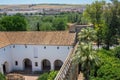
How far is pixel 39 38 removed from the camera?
5272 cm

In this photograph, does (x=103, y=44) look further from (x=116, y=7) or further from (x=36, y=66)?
(x=36, y=66)

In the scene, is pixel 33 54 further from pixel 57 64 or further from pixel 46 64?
pixel 57 64

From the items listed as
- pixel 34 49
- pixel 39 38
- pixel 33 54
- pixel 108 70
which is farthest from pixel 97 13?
pixel 108 70

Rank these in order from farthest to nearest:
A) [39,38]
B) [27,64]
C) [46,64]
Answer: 1. [27,64]
2. [46,64]
3. [39,38]

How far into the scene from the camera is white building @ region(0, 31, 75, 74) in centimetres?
5116

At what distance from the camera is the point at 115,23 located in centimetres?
5150

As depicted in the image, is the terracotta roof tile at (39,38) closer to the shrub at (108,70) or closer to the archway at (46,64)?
the archway at (46,64)

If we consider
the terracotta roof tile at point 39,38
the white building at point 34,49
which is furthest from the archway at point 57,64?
the terracotta roof tile at point 39,38

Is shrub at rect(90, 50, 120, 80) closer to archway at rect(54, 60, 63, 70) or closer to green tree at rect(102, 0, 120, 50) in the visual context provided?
green tree at rect(102, 0, 120, 50)

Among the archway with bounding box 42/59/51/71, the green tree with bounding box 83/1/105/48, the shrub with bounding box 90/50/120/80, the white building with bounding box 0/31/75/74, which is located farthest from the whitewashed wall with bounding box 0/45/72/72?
the shrub with bounding box 90/50/120/80

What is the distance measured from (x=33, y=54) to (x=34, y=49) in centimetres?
120

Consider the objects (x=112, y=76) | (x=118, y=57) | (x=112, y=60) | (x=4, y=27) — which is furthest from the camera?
(x=4, y=27)

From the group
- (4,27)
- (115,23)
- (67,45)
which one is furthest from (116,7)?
(4,27)

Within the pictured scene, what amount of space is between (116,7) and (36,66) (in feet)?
64.2
